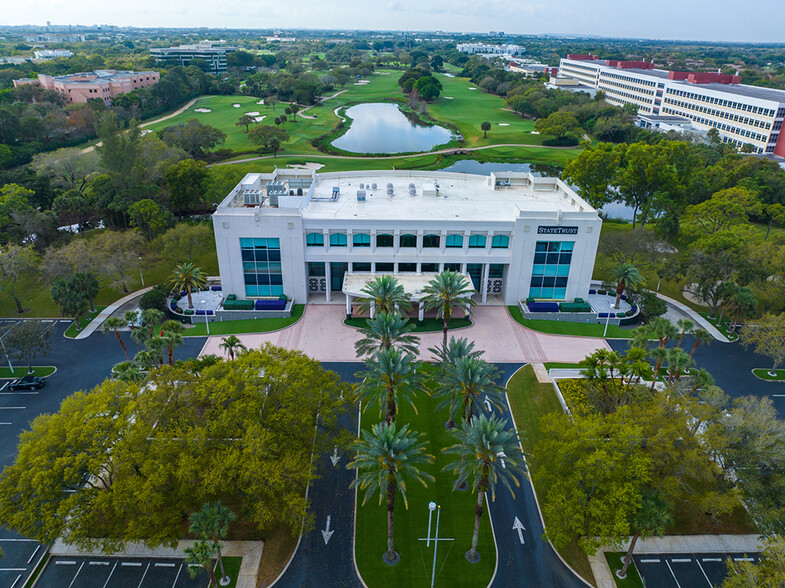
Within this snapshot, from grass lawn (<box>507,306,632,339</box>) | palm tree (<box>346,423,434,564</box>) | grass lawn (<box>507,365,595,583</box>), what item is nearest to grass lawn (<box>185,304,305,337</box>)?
grass lawn (<box>507,365,595,583</box>)

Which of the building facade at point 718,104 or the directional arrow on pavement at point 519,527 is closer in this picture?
the directional arrow on pavement at point 519,527

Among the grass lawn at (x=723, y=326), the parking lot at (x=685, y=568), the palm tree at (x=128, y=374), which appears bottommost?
the parking lot at (x=685, y=568)

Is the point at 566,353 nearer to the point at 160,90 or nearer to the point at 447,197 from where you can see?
the point at 447,197

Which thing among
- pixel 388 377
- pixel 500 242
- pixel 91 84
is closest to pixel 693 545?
pixel 388 377

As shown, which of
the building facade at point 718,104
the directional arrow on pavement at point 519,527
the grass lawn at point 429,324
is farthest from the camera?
the building facade at point 718,104

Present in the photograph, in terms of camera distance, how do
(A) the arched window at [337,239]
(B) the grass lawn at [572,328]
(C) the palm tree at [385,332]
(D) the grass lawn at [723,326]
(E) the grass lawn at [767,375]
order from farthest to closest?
(A) the arched window at [337,239] → (B) the grass lawn at [572,328] → (D) the grass lawn at [723,326] → (E) the grass lawn at [767,375] → (C) the palm tree at [385,332]

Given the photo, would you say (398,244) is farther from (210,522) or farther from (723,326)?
(723,326)

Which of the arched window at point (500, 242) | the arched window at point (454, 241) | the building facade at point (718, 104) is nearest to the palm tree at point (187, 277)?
the arched window at point (454, 241)

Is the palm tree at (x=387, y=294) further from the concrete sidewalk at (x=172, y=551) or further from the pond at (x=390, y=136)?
the pond at (x=390, y=136)

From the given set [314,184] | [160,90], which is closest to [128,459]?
[314,184]
